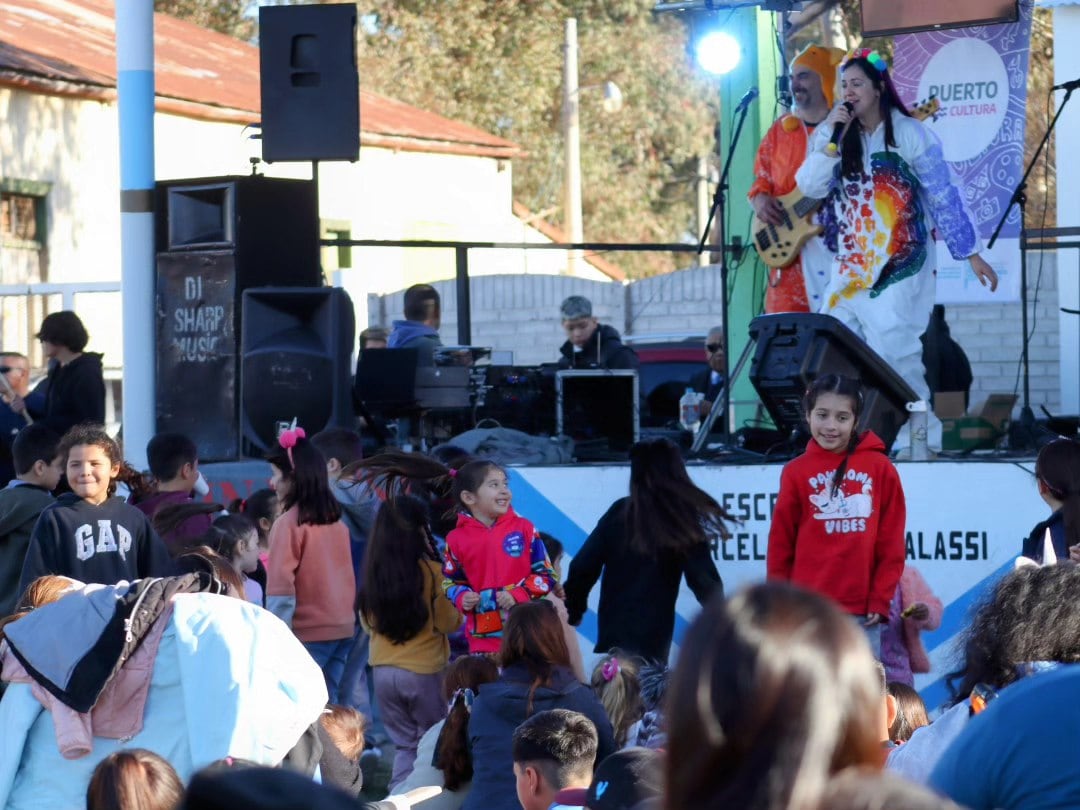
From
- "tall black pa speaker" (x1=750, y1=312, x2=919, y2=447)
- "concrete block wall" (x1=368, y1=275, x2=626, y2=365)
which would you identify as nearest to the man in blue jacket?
"tall black pa speaker" (x1=750, y1=312, x2=919, y2=447)

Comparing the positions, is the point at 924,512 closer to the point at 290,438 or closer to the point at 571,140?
the point at 290,438

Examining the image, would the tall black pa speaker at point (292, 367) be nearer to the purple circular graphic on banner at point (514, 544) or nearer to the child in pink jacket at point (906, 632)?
the purple circular graphic on banner at point (514, 544)

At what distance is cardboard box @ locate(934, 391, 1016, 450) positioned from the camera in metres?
8.77

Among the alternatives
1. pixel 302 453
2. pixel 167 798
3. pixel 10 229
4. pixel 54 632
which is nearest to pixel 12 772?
pixel 54 632

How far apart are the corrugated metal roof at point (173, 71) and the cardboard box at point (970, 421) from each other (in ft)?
25.3

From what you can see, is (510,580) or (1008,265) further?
(1008,265)

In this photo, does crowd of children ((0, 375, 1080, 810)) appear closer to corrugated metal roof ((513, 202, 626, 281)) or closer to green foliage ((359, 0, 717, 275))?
corrugated metal roof ((513, 202, 626, 281))

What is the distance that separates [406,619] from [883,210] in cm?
313

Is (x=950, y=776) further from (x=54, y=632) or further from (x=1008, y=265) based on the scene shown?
(x=1008, y=265)

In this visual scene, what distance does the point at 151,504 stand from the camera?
6332 millimetres

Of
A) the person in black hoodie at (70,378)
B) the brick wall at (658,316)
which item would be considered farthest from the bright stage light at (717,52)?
the brick wall at (658,316)

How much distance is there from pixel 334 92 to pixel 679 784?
7.33 metres

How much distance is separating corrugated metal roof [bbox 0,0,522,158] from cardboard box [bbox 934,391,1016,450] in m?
7.70

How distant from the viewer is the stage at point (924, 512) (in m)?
6.78
